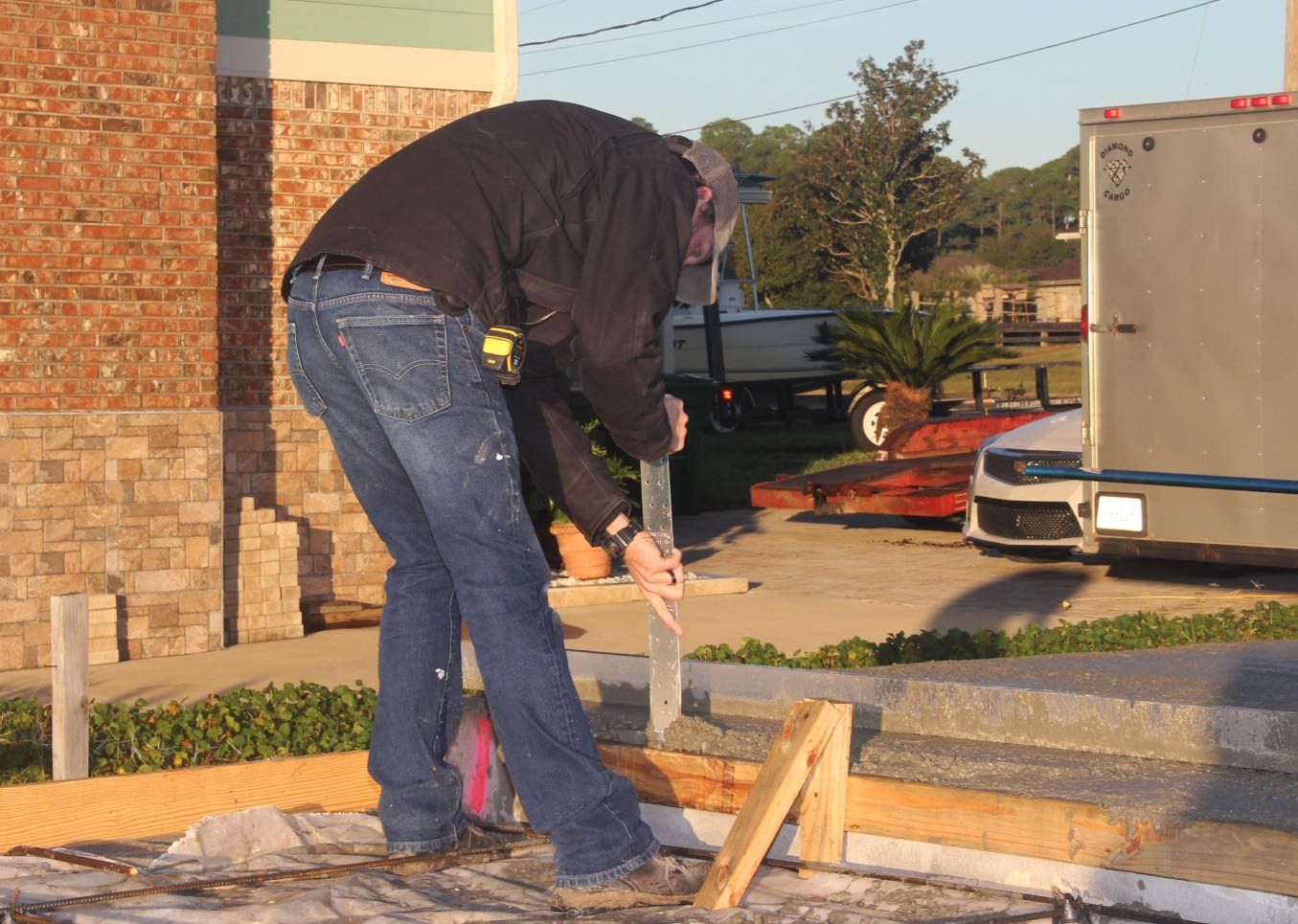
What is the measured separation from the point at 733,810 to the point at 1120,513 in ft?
19.6

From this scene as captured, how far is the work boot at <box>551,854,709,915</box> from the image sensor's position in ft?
11.2

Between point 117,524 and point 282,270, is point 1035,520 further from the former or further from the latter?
point 117,524

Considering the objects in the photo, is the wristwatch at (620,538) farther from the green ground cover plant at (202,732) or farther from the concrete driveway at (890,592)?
the concrete driveway at (890,592)

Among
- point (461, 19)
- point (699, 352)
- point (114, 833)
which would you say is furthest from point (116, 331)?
point (699, 352)

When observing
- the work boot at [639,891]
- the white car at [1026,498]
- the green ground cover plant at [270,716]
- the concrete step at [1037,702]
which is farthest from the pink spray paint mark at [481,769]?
the white car at [1026,498]

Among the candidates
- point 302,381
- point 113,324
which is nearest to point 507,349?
point 302,381

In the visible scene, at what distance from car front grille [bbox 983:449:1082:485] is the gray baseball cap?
7345mm

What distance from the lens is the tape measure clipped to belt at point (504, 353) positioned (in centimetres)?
336

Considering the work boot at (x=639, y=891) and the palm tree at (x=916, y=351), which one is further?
the palm tree at (x=916, y=351)

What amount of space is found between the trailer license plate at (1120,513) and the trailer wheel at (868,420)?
36.9 feet

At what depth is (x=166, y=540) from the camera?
28.6ft

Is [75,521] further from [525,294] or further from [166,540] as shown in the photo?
[525,294]

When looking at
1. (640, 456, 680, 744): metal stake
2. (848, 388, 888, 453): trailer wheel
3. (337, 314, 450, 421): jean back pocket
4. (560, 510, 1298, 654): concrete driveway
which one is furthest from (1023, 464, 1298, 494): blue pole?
(848, 388, 888, 453): trailer wheel

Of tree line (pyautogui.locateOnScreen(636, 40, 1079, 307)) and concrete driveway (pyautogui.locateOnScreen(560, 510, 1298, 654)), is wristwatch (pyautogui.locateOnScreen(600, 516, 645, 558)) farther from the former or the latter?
Result: tree line (pyautogui.locateOnScreen(636, 40, 1079, 307))
